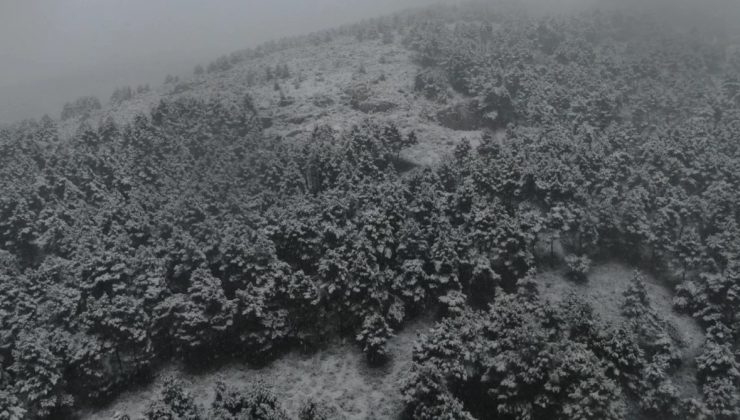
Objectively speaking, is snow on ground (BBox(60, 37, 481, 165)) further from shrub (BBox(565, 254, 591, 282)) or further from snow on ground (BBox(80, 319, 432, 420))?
snow on ground (BBox(80, 319, 432, 420))

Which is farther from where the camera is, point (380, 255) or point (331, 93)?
point (331, 93)

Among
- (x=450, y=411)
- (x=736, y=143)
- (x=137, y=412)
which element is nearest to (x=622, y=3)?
(x=736, y=143)

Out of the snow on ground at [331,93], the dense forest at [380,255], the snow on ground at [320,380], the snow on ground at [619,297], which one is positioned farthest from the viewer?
the snow on ground at [331,93]

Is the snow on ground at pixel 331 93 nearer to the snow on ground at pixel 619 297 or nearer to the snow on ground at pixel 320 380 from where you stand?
the snow on ground at pixel 619 297

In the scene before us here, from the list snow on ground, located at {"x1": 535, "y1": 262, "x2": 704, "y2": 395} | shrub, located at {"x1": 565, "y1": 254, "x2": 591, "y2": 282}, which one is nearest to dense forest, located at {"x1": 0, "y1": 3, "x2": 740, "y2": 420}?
shrub, located at {"x1": 565, "y1": 254, "x2": 591, "y2": 282}

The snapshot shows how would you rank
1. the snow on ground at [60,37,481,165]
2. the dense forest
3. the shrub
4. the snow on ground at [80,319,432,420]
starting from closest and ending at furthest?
the dense forest, the snow on ground at [80,319,432,420], the shrub, the snow on ground at [60,37,481,165]

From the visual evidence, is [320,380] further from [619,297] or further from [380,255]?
[619,297]

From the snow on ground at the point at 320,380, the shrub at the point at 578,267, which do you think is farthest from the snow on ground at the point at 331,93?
the snow on ground at the point at 320,380

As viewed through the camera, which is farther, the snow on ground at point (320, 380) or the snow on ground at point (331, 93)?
the snow on ground at point (331, 93)

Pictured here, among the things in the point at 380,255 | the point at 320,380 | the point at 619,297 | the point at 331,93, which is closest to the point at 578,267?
the point at 619,297
